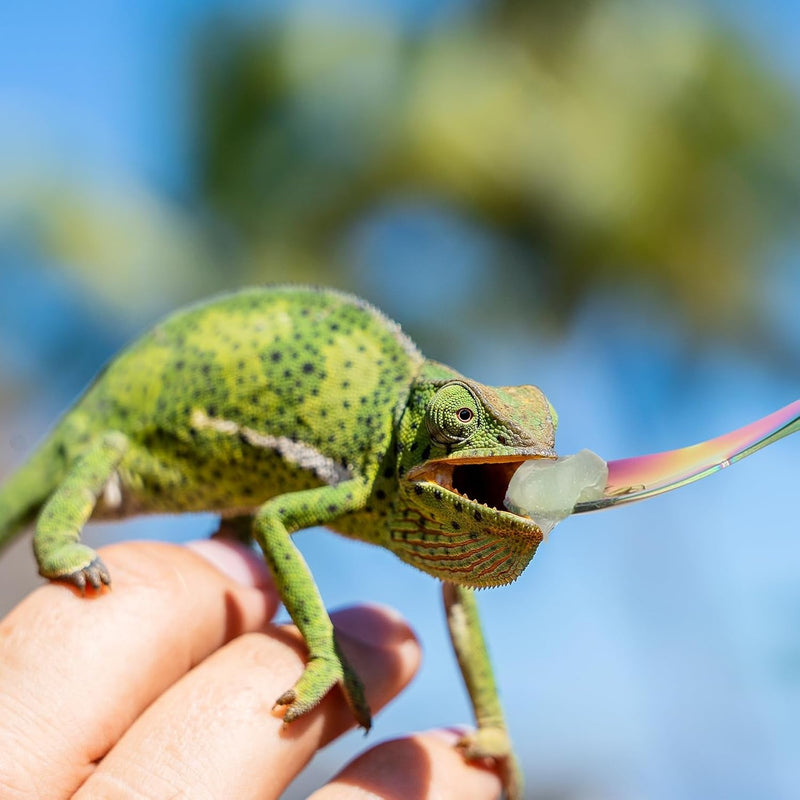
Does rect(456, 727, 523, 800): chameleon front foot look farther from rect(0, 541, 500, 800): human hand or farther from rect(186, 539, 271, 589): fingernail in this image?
rect(186, 539, 271, 589): fingernail

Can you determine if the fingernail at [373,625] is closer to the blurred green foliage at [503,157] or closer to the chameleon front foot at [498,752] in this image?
the chameleon front foot at [498,752]

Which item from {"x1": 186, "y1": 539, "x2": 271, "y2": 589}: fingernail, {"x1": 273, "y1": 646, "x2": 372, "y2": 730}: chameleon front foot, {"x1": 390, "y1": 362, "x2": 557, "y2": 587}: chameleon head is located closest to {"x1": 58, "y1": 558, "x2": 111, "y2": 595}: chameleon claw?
{"x1": 186, "y1": 539, "x2": 271, "y2": 589}: fingernail

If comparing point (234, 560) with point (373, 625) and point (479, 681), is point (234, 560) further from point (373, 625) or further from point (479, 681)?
point (479, 681)

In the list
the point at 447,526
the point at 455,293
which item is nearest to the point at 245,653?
the point at 447,526

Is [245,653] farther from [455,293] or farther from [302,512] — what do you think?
[455,293]

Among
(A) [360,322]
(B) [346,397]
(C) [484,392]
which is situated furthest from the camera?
(A) [360,322]

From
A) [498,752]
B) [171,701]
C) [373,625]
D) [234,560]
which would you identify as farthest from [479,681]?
[171,701]
